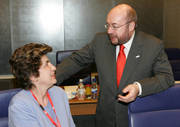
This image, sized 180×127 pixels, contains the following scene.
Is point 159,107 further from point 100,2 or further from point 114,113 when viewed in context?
point 100,2

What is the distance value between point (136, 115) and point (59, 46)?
4.47 m

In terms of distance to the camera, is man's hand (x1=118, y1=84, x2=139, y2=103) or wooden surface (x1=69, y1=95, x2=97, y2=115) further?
wooden surface (x1=69, y1=95, x2=97, y2=115)

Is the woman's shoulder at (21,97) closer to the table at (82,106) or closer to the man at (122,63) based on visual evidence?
the man at (122,63)

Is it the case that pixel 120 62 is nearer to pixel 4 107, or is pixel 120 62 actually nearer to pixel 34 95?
pixel 34 95

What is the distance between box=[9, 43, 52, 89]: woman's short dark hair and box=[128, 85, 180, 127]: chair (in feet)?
2.47

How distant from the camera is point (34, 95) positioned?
6.12 ft

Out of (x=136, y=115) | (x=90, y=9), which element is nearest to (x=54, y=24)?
(x=90, y=9)

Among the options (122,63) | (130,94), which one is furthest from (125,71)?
(130,94)

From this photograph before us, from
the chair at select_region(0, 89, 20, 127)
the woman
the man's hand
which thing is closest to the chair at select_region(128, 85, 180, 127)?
the man's hand

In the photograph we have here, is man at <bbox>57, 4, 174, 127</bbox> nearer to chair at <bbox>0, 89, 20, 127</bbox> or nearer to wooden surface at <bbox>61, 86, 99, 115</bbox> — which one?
wooden surface at <bbox>61, 86, 99, 115</bbox>

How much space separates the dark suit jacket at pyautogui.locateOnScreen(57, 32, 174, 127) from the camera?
7.27 feet

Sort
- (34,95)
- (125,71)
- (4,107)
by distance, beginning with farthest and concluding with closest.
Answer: (125,71)
(34,95)
(4,107)

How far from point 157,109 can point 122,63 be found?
1.92 feet

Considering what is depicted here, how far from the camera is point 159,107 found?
6.28 ft
